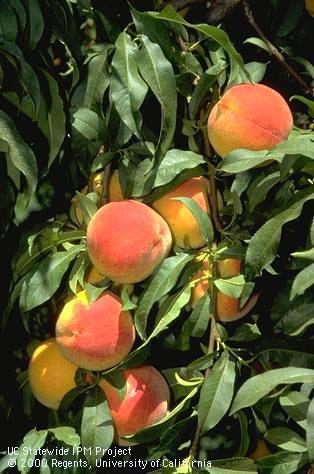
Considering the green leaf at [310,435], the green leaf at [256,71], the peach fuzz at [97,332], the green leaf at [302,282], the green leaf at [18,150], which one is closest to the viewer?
→ the green leaf at [310,435]

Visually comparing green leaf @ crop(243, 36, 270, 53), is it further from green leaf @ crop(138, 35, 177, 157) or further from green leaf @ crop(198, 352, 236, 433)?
green leaf @ crop(198, 352, 236, 433)

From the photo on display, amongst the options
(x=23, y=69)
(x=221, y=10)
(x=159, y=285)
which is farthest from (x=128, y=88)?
(x=221, y=10)

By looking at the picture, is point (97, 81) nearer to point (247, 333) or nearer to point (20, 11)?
point (20, 11)

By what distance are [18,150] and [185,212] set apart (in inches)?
11.3

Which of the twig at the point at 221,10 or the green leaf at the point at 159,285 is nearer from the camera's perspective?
the green leaf at the point at 159,285

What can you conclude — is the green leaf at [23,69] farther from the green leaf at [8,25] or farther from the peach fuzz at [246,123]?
the peach fuzz at [246,123]

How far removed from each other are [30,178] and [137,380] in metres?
0.36

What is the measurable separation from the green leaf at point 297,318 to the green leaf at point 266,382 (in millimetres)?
167

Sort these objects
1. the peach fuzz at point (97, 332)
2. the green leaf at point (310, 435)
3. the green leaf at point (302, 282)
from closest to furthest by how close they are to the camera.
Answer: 1. the green leaf at point (310, 435)
2. the green leaf at point (302, 282)
3. the peach fuzz at point (97, 332)

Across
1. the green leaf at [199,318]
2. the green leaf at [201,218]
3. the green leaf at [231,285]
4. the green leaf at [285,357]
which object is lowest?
the green leaf at [285,357]

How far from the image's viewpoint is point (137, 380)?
1.32 metres

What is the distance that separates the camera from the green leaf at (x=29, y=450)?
49.1 inches

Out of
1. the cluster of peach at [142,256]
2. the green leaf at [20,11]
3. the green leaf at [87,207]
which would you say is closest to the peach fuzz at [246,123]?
the cluster of peach at [142,256]

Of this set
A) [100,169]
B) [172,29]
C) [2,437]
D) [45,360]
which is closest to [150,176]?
[100,169]
